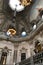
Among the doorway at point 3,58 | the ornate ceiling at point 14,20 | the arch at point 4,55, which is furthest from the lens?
the ornate ceiling at point 14,20

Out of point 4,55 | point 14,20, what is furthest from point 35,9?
point 4,55

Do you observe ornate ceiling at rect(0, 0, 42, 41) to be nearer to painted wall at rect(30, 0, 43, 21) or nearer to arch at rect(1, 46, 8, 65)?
painted wall at rect(30, 0, 43, 21)

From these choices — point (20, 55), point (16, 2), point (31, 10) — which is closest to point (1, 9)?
point (16, 2)

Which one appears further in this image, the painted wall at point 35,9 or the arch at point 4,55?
the painted wall at point 35,9

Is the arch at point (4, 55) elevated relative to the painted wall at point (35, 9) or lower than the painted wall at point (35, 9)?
lower

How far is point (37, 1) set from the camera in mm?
16844

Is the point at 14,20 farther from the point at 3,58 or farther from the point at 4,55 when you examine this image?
the point at 3,58

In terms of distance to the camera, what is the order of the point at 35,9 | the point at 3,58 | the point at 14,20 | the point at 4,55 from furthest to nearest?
the point at 14,20, the point at 35,9, the point at 4,55, the point at 3,58

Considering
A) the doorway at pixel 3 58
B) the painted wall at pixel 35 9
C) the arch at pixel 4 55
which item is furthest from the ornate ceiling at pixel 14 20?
the doorway at pixel 3 58

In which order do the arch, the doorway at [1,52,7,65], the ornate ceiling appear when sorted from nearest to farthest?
the doorway at [1,52,7,65] → the arch → the ornate ceiling

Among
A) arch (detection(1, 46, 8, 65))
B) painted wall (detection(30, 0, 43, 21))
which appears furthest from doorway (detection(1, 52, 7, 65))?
painted wall (detection(30, 0, 43, 21))

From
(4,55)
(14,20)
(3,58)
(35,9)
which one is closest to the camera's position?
(3,58)

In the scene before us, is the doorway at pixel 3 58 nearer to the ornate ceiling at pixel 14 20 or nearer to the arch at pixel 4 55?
the arch at pixel 4 55

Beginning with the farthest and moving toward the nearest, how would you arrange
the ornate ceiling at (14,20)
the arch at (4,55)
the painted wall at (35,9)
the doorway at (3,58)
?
the ornate ceiling at (14,20) → the painted wall at (35,9) → the arch at (4,55) → the doorway at (3,58)
